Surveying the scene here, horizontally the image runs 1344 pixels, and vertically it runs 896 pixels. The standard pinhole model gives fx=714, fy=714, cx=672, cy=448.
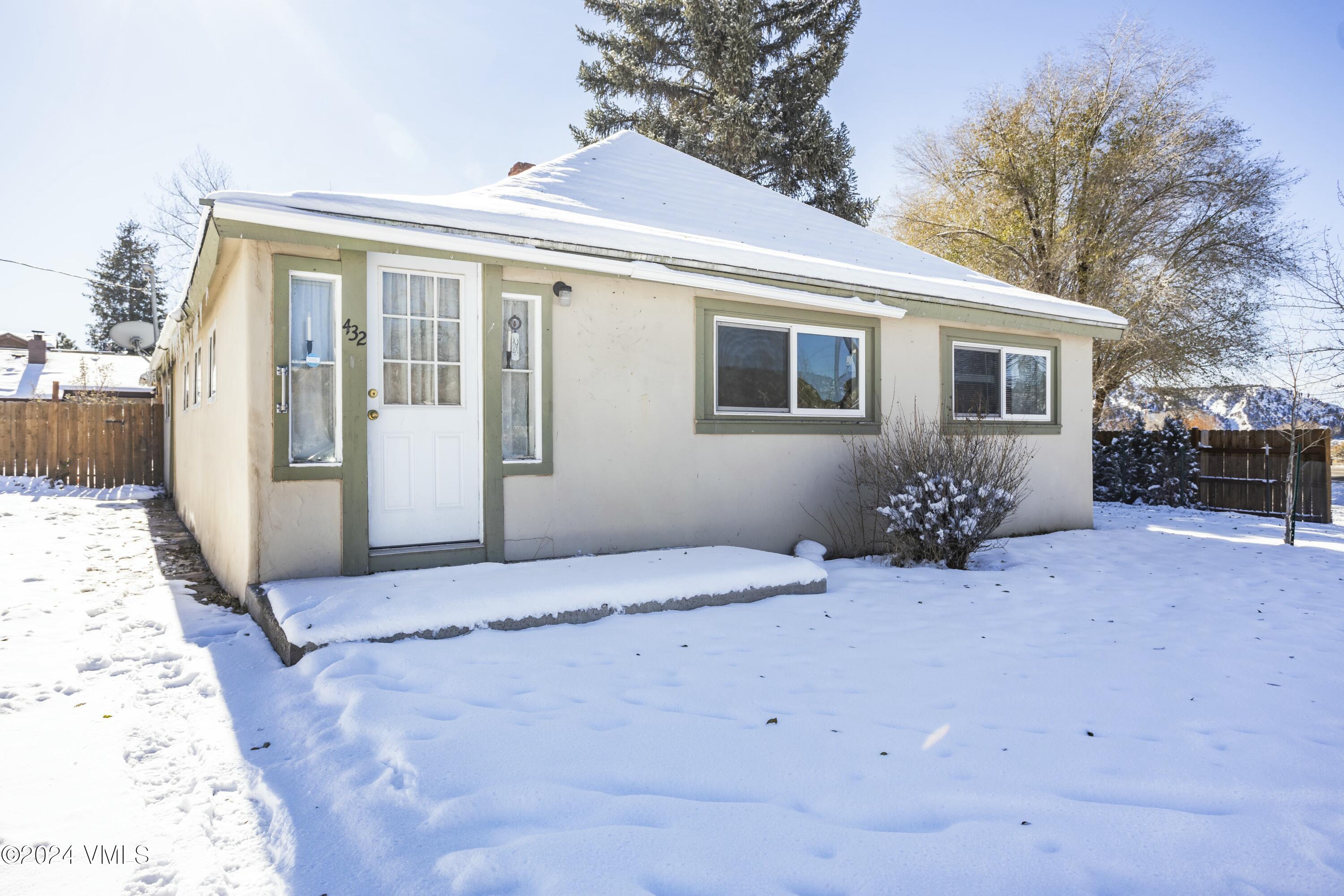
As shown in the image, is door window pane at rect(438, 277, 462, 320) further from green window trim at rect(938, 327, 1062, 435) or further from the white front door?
green window trim at rect(938, 327, 1062, 435)

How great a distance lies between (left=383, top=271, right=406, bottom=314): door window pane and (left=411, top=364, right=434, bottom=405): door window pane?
1.24 ft

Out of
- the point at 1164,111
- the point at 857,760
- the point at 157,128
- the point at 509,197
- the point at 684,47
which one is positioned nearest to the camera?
the point at 857,760

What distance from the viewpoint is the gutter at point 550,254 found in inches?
161

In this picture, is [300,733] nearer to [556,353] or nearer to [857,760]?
[857,760]

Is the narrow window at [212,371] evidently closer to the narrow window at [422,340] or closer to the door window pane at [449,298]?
the narrow window at [422,340]

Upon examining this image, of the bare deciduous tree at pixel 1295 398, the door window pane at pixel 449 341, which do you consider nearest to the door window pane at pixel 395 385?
the door window pane at pixel 449 341

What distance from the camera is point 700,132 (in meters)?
16.4

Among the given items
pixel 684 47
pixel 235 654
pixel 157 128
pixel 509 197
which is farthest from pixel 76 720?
pixel 157 128

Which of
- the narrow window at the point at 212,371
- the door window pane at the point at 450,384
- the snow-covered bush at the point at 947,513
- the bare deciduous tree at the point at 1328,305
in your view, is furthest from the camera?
the bare deciduous tree at the point at 1328,305

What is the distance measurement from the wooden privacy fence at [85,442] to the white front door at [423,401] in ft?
39.7

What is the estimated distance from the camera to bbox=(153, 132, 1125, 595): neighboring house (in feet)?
14.5

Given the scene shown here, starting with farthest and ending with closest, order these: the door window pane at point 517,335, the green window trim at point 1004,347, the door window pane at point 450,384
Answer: the green window trim at point 1004,347 → the door window pane at point 517,335 → the door window pane at point 450,384

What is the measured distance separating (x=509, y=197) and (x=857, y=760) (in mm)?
5041

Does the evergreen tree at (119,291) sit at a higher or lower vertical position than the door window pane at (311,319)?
higher
